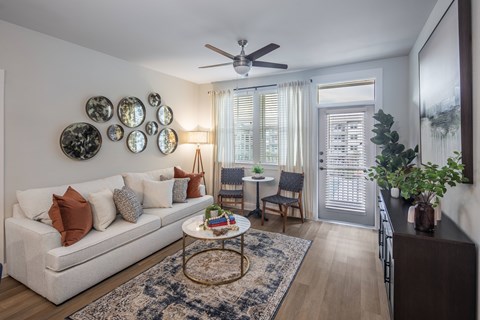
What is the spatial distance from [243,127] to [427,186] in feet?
12.3

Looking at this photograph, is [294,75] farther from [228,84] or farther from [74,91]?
[74,91]

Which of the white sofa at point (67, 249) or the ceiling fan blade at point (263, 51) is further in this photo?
the ceiling fan blade at point (263, 51)

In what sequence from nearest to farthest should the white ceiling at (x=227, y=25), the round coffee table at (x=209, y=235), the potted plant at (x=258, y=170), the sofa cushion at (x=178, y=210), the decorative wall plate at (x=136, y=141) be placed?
the white ceiling at (x=227, y=25), the round coffee table at (x=209, y=235), the sofa cushion at (x=178, y=210), the decorative wall plate at (x=136, y=141), the potted plant at (x=258, y=170)

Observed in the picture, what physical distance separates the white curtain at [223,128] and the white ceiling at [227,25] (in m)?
1.48

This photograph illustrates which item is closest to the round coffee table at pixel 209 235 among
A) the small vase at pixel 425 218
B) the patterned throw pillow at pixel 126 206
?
the patterned throw pillow at pixel 126 206

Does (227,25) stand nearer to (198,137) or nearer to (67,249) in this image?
(198,137)

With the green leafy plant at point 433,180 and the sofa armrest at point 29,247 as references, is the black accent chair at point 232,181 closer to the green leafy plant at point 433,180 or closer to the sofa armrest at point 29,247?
the sofa armrest at point 29,247

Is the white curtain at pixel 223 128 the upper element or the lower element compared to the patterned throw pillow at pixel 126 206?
upper

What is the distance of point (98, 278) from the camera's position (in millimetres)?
2438

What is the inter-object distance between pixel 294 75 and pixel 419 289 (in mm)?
3799

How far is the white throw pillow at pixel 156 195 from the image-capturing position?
3.53 meters

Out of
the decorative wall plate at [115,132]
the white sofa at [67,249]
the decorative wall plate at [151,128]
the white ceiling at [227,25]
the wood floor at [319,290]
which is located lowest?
the wood floor at [319,290]

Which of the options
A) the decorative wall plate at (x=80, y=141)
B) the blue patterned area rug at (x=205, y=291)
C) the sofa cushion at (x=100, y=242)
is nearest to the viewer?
the blue patterned area rug at (x=205, y=291)

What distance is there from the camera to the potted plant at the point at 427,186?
5.24 ft
